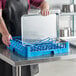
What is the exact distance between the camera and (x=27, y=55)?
1.85 m

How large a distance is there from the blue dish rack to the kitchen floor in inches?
23.4

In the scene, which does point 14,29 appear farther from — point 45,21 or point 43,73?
point 43,73

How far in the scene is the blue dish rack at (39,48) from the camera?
186 centimetres

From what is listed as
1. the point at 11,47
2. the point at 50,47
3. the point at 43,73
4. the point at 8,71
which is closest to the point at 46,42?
the point at 50,47

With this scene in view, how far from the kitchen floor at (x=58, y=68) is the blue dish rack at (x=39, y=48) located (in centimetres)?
59

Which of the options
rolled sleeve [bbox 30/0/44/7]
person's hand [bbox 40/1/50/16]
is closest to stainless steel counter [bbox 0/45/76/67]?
person's hand [bbox 40/1/50/16]

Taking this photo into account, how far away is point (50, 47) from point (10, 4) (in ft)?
1.93

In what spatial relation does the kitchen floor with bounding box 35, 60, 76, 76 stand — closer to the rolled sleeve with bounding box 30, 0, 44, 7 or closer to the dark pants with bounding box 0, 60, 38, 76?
the dark pants with bounding box 0, 60, 38, 76

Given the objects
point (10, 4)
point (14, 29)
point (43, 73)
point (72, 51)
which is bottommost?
point (43, 73)

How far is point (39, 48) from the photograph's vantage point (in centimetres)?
189

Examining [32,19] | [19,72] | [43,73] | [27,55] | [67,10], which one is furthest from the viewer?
[67,10]

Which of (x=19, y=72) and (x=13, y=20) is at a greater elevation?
(x=13, y=20)

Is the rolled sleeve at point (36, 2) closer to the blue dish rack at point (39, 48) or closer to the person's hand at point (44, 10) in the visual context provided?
the person's hand at point (44, 10)

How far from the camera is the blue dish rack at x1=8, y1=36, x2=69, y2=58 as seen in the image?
6.09 feet
